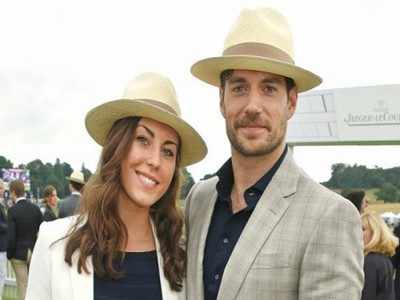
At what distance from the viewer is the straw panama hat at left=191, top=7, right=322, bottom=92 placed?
259 centimetres

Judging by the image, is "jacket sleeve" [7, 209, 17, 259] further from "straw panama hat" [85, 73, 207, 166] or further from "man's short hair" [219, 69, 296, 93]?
"man's short hair" [219, 69, 296, 93]

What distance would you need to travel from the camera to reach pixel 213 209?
284 cm

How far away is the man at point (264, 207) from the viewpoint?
2.28 metres

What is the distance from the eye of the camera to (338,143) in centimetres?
1300

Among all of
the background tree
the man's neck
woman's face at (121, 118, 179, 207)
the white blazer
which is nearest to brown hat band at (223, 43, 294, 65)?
the man's neck

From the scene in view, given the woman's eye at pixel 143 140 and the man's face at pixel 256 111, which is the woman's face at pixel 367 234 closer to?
the man's face at pixel 256 111

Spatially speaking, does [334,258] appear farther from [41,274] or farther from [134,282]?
[41,274]

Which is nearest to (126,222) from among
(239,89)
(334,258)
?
(239,89)

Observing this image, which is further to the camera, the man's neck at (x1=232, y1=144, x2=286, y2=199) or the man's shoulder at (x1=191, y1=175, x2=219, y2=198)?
the man's shoulder at (x1=191, y1=175, x2=219, y2=198)

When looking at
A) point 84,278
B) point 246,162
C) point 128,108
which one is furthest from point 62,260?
point 246,162

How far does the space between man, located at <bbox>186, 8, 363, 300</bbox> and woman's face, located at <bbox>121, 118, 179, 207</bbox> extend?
26 centimetres

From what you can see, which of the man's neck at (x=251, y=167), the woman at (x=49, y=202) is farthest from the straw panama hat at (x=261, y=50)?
the woman at (x=49, y=202)

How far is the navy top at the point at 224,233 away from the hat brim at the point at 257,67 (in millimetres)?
333

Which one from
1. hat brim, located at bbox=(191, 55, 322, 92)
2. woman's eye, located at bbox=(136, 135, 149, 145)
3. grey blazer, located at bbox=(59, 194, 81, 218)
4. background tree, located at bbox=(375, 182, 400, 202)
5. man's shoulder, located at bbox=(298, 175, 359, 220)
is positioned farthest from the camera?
background tree, located at bbox=(375, 182, 400, 202)
